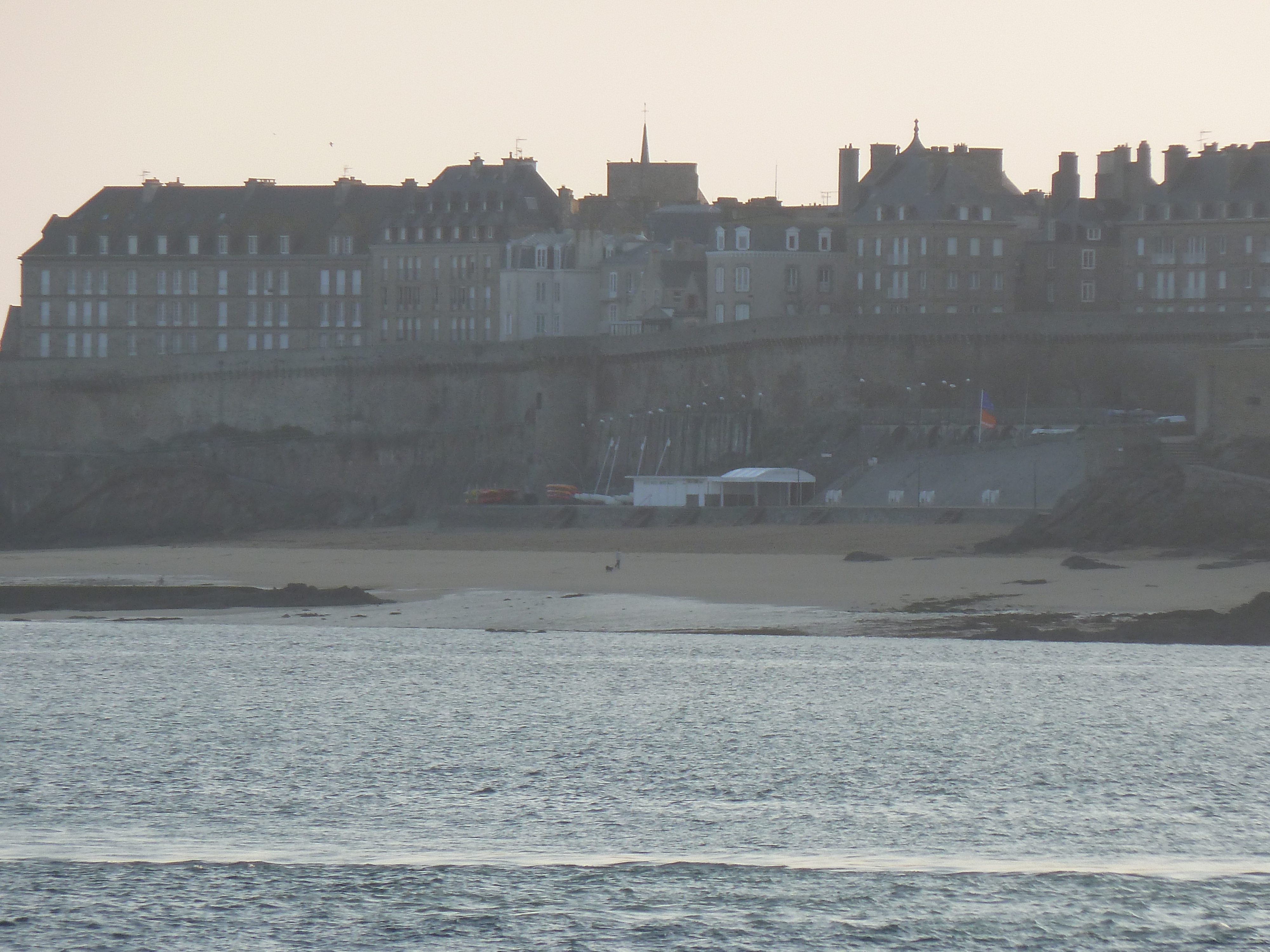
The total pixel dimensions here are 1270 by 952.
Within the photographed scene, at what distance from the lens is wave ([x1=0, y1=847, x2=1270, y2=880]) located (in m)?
14.2

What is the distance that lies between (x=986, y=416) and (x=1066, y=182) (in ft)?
62.2

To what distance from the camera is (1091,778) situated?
57.2 ft

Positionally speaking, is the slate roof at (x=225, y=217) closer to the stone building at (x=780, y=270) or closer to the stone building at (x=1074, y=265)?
the stone building at (x=780, y=270)

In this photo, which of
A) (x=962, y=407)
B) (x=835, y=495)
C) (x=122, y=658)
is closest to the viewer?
(x=122, y=658)

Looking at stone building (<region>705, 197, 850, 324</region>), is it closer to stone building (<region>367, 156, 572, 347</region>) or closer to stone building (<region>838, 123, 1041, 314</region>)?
stone building (<region>838, 123, 1041, 314</region>)

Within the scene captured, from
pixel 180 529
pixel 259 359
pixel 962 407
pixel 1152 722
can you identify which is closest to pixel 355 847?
pixel 1152 722

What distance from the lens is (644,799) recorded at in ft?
54.7

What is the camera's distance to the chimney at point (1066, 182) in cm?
5822

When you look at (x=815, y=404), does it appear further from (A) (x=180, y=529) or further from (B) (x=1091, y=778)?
(B) (x=1091, y=778)

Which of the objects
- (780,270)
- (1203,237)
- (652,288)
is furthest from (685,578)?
(652,288)

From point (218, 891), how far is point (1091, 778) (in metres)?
7.75

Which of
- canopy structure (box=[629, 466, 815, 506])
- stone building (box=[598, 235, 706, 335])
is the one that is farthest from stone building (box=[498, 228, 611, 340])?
canopy structure (box=[629, 466, 815, 506])

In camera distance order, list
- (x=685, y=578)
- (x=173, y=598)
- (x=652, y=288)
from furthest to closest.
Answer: (x=652, y=288) < (x=173, y=598) < (x=685, y=578)

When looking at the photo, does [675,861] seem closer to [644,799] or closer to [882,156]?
[644,799]
